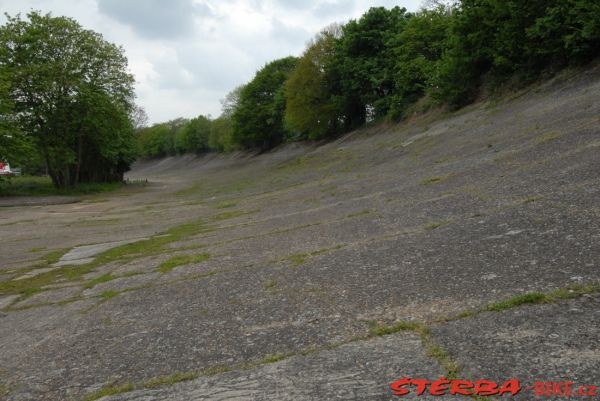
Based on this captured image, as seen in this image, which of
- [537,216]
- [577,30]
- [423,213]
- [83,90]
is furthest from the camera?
[83,90]

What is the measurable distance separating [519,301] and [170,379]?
135 inches

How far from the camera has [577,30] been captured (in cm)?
1670

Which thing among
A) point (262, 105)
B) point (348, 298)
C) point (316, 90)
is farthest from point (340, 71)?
point (348, 298)

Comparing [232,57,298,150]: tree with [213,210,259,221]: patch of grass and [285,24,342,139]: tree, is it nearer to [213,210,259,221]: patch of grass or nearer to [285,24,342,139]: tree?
[285,24,342,139]: tree

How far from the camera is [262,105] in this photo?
61.9 m

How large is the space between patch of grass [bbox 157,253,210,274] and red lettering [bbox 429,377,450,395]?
6053mm

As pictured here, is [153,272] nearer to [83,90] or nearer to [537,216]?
[537,216]

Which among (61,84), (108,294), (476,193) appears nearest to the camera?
(108,294)

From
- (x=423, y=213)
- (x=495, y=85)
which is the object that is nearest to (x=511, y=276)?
(x=423, y=213)

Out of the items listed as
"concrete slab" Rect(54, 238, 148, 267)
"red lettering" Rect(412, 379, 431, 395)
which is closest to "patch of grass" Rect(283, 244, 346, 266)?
"red lettering" Rect(412, 379, 431, 395)

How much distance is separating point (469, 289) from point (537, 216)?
272cm

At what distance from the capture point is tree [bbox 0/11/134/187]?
29953 millimetres

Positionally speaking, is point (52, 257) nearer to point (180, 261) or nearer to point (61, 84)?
point (180, 261)

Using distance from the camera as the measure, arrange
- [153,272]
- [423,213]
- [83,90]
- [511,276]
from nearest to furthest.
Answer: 1. [511,276]
2. [153,272]
3. [423,213]
4. [83,90]
